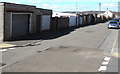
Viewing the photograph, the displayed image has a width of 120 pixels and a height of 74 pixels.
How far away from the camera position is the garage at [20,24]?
21922 mm

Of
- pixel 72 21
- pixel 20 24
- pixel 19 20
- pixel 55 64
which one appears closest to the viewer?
pixel 55 64

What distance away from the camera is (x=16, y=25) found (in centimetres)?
2250

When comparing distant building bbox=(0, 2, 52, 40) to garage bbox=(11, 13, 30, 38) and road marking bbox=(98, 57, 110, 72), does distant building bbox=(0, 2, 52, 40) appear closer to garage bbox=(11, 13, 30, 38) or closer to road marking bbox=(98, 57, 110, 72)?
garage bbox=(11, 13, 30, 38)

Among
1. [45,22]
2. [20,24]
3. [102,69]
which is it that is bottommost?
[102,69]

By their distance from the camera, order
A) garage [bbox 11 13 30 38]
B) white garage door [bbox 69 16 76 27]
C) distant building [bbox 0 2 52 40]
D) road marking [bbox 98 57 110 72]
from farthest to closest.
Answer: white garage door [bbox 69 16 76 27], garage [bbox 11 13 30 38], distant building [bbox 0 2 52 40], road marking [bbox 98 57 110 72]

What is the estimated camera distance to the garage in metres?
21.9

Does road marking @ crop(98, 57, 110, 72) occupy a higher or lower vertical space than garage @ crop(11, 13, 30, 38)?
lower

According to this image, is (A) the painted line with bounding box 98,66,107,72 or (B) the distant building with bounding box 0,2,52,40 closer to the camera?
→ (A) the painted line with bounding box 98,66,107,72

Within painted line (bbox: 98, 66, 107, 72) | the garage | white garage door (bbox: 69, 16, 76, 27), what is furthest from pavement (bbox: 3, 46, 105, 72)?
white garage door (bbox: 69, 16, 76, 27)

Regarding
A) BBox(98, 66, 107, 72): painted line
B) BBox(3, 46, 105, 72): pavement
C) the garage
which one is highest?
the garage

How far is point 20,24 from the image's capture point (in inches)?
926

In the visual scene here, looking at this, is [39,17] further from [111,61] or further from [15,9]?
[111,61]

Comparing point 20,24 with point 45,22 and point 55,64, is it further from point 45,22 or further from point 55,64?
point 55,64

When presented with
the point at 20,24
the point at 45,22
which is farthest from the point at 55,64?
the point at 45,22
